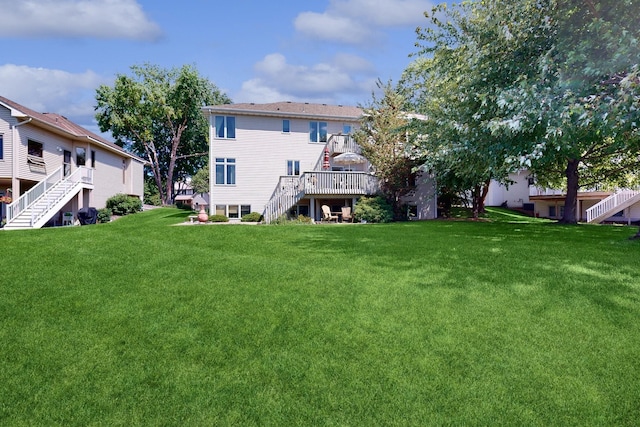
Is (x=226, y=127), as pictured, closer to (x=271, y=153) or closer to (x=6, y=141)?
(x=271, y=153)

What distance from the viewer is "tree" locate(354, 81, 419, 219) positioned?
766 inches

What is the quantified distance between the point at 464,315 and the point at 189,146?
44.2 m

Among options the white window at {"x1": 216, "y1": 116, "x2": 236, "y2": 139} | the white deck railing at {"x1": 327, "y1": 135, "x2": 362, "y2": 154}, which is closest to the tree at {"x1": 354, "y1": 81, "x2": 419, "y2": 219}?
the white deck railing at {"x1": 327, "y1": 135, "x2": 362, "y2": 154}

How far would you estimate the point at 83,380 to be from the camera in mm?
3730

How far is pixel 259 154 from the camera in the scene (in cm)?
2348

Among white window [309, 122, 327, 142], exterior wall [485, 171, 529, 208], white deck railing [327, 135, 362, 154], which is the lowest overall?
exterior wall [485, 171, 529, 208]

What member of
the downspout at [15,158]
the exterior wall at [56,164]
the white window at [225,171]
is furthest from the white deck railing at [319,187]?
the exterior wall at [56,164]

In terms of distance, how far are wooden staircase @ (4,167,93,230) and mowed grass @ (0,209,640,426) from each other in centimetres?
1265

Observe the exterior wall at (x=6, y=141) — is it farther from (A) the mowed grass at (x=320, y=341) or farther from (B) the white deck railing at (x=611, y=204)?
(B) the white deck railing at (x=611, y=204)

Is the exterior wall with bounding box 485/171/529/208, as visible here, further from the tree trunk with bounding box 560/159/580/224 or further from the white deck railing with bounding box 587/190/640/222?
the tree trunk with bounding box 560/159/580/224

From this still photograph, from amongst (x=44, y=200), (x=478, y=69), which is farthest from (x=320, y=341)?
(x=44, y=200)

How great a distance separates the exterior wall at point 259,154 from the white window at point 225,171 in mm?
217

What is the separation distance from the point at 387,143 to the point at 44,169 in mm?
19805

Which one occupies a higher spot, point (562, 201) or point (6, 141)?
point (6, 141)
